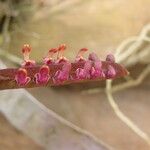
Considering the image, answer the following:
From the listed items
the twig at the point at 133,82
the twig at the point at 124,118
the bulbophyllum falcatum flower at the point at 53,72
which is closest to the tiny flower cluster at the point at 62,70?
the bulbophyllum falcatum flower at the point at 53,72

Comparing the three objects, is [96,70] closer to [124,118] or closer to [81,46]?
[124,118]

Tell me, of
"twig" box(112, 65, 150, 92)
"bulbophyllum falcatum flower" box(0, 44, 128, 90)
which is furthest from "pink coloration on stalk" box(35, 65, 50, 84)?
"twig" box(112, 65, 150, 92)

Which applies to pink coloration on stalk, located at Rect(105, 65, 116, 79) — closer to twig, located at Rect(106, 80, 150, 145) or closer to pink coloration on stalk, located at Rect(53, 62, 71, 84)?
pink coloration on stalk, located at Rect(53, 62, 71, 84)

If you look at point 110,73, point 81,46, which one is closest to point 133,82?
point 81,46

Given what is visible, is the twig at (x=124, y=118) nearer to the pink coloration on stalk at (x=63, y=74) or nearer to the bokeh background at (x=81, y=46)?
the bokeh background at (x=81, y=46)

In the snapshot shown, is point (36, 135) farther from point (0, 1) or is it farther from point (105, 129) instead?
point (0, 1)
